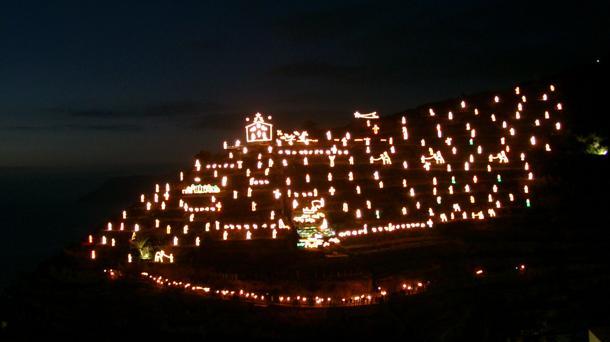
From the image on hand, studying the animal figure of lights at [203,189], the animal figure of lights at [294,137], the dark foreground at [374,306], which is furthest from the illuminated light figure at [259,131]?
the dark foreground at [374,306]

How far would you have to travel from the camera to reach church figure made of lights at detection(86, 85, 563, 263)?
19.8 meters

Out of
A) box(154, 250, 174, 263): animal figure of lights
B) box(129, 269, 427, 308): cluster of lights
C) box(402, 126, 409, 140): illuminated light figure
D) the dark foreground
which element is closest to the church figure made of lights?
box(154, 250, 174, 263): animal figure of lights

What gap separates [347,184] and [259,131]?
5.12 meters

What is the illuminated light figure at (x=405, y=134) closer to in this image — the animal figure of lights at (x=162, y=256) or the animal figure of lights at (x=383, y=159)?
the animal figure of lights at (x=383, y=159)

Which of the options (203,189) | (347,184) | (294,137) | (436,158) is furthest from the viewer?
(294,137)

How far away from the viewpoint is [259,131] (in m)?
24.0

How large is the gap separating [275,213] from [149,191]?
21.5 ft

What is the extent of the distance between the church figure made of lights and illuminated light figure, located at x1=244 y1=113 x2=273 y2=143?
2.0 inches

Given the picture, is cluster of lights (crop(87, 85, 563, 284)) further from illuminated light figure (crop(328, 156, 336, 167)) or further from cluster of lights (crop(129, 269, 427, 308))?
cluster of lights (crop(129, 269, 427, 308))

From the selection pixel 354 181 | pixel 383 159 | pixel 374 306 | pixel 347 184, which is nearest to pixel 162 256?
pixel 374 306

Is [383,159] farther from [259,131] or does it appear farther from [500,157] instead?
[259,131]

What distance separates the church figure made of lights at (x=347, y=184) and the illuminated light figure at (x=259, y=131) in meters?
0.05

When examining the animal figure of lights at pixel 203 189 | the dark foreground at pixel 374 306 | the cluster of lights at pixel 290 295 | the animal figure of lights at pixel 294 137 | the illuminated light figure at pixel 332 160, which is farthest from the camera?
the animal figure of lights at pixel 294 137

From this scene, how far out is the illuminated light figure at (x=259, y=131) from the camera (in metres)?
24.0
